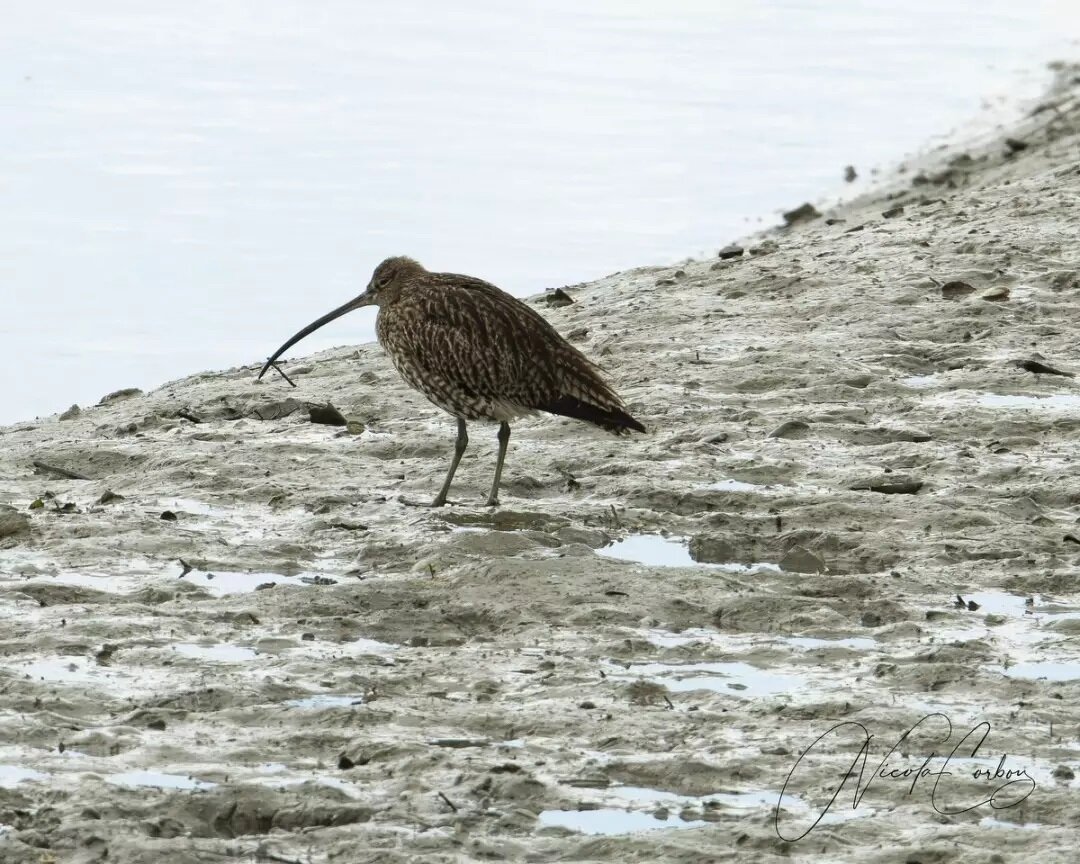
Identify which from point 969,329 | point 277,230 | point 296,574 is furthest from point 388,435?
point 277,230

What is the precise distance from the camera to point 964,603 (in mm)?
7484

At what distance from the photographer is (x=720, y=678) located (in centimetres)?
678

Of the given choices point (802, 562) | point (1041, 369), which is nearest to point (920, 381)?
point (1041, 369)

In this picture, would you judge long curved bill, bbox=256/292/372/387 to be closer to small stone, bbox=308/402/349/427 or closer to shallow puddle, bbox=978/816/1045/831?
small stone, bbox=308/402/349/427

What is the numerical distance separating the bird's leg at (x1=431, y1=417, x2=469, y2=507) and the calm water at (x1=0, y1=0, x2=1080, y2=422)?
4.37m

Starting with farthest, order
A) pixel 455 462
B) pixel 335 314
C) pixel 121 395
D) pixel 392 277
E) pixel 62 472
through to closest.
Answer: pixel 121 395 → pixel 335 314 → pixel 392 277 → pixel 62 472 → pixel 455 462

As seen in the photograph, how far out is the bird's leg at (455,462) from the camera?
9.24 m

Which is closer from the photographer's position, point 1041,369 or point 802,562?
point 802,562

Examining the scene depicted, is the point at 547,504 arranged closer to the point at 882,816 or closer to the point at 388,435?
the point at 388,435

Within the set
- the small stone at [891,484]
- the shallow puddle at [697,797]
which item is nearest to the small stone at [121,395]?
the small stone at [891,484]

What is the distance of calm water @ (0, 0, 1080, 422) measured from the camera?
1558 centimetres

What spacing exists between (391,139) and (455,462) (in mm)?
11136
